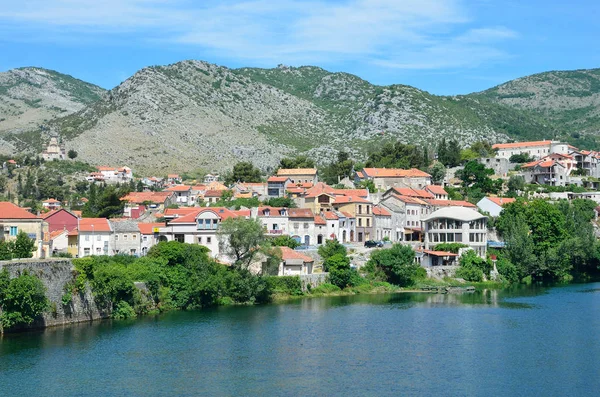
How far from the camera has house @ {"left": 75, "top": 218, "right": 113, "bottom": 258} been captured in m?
64.7

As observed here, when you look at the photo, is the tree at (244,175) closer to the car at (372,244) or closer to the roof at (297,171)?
the roof at (297,171)

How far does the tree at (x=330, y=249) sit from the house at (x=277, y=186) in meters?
26.8

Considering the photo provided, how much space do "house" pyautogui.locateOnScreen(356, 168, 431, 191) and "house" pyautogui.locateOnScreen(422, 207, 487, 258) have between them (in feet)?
63.3

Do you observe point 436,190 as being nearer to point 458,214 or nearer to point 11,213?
point 458,214

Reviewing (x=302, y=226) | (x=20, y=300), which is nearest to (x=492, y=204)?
(x=302, y=226)

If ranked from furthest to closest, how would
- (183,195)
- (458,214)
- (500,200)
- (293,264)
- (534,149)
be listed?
(534,149), (183,195), (500,200), (458,214), (293,264)

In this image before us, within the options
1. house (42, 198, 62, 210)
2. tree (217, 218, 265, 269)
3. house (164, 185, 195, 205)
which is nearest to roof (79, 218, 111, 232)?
tree (217, 218, 265, 269)

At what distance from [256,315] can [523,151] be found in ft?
288

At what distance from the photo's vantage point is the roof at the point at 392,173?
104m

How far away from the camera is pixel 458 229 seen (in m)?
81.5

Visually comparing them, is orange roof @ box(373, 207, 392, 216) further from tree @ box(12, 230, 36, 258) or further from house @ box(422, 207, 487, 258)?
tree @ box(12, 230, 36, 258)

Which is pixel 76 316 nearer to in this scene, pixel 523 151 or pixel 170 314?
pixel 170 314

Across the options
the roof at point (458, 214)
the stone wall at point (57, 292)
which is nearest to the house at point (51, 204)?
the roof at point (458, 214)

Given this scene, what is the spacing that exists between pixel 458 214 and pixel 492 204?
37.7 feet
